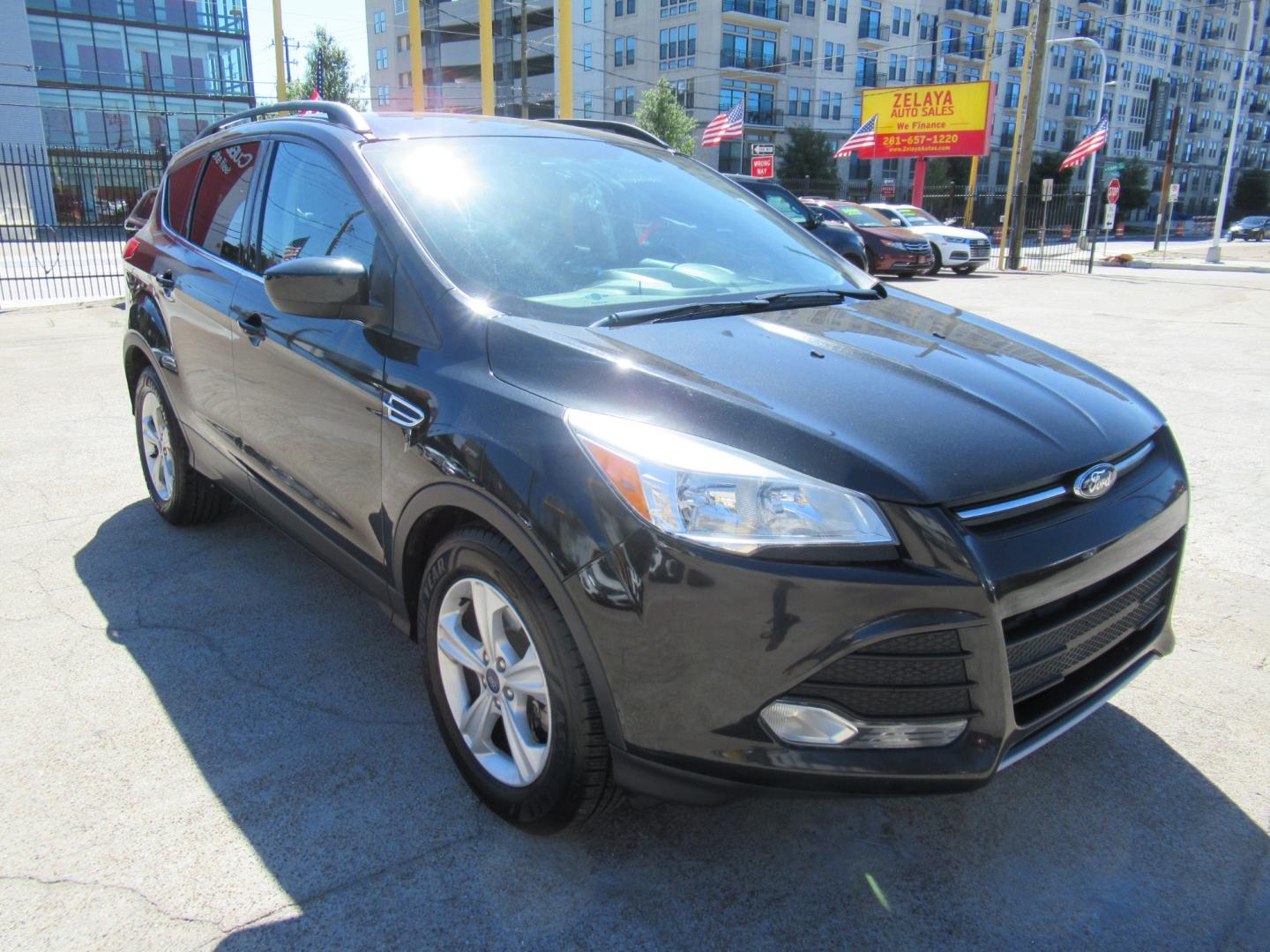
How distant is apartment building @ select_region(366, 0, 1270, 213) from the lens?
2345 inches

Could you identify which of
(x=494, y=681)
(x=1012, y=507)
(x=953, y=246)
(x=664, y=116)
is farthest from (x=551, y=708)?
(x=664, y=116)

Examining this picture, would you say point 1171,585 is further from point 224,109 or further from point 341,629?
point 224,109

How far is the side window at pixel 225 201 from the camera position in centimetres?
362

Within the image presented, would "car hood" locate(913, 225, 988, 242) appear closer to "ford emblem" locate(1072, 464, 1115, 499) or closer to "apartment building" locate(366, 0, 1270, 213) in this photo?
"ford emblem" locate(1072, 464, 1115, 499)

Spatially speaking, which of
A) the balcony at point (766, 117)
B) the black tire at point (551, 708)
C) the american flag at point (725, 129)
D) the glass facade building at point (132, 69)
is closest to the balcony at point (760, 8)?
the balcony at point (766, 117)

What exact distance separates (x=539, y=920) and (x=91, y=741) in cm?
160

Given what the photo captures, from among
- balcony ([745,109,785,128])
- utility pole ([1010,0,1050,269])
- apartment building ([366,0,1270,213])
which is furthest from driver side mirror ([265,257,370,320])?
balcony ([745,109,785,128])

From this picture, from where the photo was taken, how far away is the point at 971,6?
6969 cm

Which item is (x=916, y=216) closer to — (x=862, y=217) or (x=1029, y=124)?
(x=862, y=217)

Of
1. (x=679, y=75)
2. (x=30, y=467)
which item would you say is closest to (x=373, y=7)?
(x=679, y=75)

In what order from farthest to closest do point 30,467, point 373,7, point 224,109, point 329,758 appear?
point 373,7, point 224,109, point 30,467, point 329,758

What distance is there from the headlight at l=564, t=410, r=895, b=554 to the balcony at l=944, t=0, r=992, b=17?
7776 cm

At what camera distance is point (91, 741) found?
2852 millimetres

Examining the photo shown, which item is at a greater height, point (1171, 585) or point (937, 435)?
point (937, 435)
